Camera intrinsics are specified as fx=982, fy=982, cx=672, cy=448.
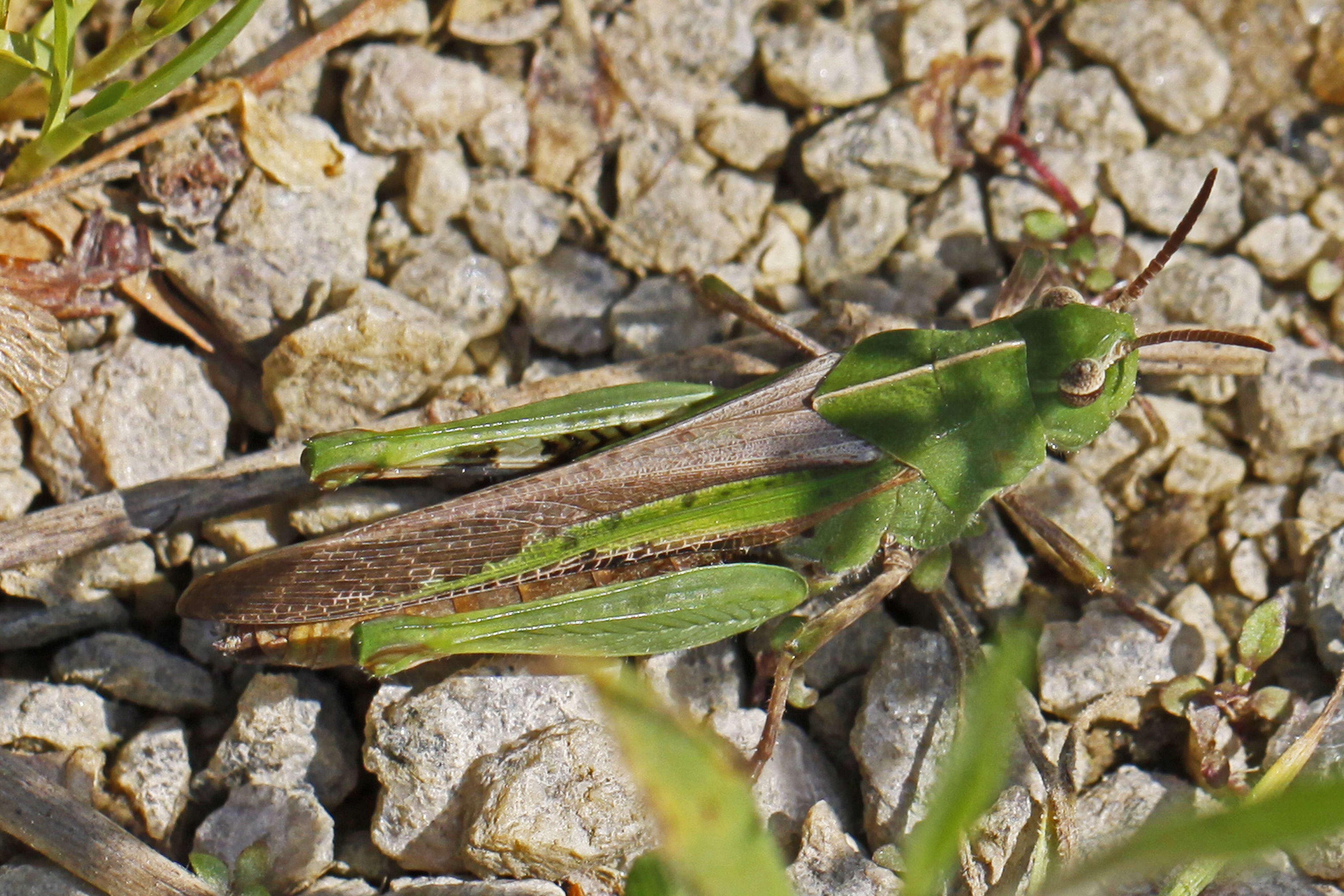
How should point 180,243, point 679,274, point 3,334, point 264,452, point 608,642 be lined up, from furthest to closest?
point 679,274 → point 180,243 → point 264,452 → point 3,334 → point 608,642

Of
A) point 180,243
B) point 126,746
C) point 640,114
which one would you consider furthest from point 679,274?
point 126,746

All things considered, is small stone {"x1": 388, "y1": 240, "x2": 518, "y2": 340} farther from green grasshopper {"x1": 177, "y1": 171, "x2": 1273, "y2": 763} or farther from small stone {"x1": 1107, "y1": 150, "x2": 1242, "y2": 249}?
small stone {"x1": 1107, "y1": 150, "x2": 1242, "y2": 249}

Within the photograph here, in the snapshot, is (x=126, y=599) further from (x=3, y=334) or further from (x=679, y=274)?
(x=679, y=274)

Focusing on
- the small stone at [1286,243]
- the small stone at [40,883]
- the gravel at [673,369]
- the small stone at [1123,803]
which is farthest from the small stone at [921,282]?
the small stone at [40,883]

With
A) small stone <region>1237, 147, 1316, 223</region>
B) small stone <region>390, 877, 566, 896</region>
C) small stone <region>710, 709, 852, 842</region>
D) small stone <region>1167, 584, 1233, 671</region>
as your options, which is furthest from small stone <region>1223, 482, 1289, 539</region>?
small stone <region>390, 877, 566, 896</region>

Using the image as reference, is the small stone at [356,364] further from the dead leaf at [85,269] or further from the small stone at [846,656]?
the small stone at [846,656]

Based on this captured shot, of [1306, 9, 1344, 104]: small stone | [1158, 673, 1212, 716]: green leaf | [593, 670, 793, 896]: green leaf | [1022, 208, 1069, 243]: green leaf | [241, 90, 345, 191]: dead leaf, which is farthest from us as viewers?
[1306, 9, 1344, 104]: small stone

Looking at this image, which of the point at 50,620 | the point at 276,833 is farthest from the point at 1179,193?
the point at 50,620
